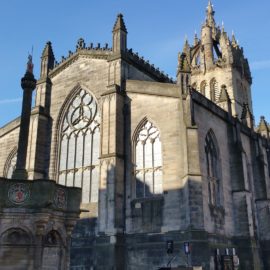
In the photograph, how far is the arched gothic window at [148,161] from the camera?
20.9m

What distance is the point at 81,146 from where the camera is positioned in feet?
80.8

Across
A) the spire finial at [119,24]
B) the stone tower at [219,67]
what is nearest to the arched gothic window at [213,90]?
the stone tower at [219,67]

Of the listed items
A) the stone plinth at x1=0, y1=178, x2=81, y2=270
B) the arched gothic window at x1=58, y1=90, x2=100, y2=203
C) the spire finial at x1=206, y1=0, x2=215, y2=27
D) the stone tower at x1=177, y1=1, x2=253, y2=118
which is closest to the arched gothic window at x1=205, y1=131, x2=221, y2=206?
the arched gothic window at x1=58, y1=90, x2=100, y2=203

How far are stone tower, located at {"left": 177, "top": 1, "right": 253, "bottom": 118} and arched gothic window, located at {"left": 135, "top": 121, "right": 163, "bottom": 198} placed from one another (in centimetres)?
2579

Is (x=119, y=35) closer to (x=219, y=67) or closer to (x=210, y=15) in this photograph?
(x=219, y=67)

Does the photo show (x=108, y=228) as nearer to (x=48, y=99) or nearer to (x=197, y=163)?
(x=197, y=163)

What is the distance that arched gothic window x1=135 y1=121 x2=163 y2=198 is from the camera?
20891 mm

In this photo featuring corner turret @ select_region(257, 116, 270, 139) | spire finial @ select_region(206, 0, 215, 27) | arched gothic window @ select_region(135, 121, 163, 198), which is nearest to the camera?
arched gothic window @ select_region(135, 121, 163, 198)

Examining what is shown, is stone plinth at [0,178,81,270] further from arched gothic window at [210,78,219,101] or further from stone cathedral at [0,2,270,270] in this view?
arched gothic window at [210,78,219,101]

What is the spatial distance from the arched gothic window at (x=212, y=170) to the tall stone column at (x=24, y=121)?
11706 millimetres

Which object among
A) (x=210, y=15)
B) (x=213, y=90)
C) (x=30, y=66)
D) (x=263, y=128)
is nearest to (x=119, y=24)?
(x=30, y=66)

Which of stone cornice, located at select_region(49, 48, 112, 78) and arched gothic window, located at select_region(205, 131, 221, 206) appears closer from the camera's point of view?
arched gothic window, located at select_region(205, 131, 221, 206)

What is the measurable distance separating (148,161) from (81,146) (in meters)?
5.38

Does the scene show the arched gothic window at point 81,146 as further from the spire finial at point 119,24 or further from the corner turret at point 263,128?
the corner turret at point 263,128
